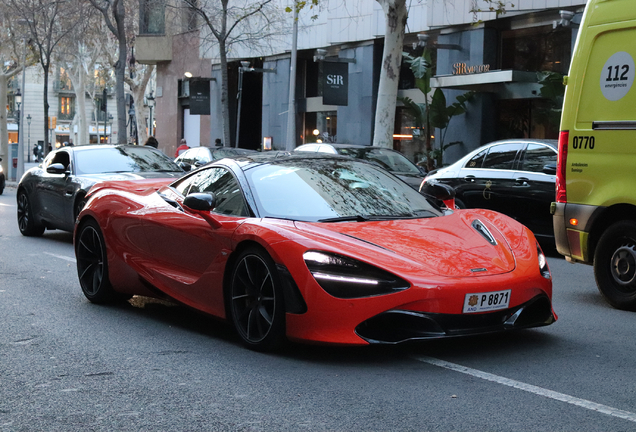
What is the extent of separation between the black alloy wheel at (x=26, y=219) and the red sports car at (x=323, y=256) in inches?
267

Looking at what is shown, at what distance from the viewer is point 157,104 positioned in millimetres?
47375

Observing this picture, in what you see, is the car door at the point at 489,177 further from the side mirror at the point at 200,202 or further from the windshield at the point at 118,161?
the side mirror at the point at 200,202

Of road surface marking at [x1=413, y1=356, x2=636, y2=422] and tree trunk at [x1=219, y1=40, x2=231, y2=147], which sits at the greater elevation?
tree trunk at [x1=219, y1=40, x2=231, y2=147]

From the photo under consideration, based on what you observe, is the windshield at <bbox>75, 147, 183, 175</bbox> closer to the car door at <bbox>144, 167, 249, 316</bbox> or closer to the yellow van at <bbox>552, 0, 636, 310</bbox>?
the car door at <bbox>144, 167, 249, 316</bbox>

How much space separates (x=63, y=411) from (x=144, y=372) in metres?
0.83

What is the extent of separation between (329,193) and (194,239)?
1.02 meters

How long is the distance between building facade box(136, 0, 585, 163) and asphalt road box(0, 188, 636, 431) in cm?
1569

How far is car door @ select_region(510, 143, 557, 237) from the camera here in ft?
38.8

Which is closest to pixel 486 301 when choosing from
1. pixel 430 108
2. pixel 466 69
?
pixel 430 108

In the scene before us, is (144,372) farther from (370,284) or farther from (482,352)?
(482,352)

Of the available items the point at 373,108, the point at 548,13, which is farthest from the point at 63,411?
the point at 373,108

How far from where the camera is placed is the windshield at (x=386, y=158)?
16.2 m

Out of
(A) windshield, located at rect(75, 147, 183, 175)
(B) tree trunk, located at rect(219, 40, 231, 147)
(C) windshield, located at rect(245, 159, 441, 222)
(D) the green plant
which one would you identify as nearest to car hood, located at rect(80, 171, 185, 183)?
(A) windshield, located at rect(75, 147, 183, 175)

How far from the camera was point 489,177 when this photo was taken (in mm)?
12617
